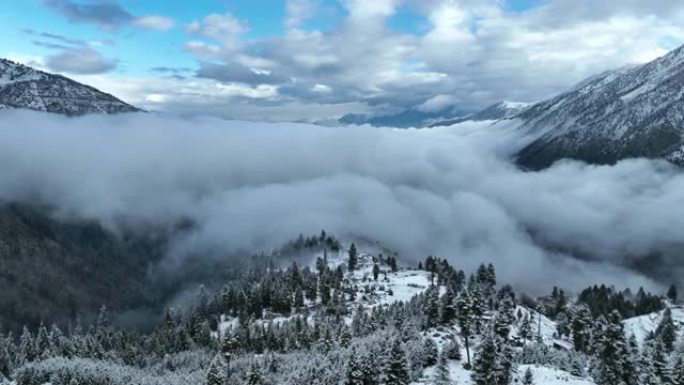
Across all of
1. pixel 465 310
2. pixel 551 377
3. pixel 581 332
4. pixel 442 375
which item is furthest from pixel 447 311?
pixel 442 375

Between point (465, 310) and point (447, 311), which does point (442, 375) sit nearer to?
point (465, 310)

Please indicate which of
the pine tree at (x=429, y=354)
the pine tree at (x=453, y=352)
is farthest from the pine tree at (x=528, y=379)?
the pine tree at (x=453, y=352)

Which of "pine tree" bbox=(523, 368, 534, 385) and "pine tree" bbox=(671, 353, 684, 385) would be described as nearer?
"pine tree" bbox=(671, 353, 684, 385)

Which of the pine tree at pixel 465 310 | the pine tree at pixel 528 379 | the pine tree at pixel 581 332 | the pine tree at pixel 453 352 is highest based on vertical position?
the pine tree at pixel 465 310

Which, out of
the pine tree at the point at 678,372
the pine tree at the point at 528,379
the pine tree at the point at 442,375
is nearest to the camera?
the pine tree at the point at 678,372

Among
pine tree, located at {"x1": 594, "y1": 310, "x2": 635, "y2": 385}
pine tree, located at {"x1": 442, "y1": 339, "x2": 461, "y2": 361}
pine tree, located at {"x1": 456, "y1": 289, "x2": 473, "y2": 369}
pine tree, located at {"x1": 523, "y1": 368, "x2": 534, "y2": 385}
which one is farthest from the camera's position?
pine tree, located at {"x1": 442, "y1": 339, "x2": 461, "y2": 361}

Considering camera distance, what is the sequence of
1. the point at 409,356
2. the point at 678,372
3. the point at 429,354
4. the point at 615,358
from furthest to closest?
1. the point at 429,354
2. the point at 409,356
3. the point at 615,358
4. the point at 678,372

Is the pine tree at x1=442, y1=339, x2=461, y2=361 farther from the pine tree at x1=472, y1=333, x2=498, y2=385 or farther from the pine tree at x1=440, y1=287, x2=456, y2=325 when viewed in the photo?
the pine tree at x1=472, y1=333, x2=498, y2=385

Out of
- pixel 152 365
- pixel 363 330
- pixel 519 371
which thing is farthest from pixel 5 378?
pixel 519 371

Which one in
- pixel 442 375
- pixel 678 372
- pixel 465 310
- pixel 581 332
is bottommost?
pixel 581 332

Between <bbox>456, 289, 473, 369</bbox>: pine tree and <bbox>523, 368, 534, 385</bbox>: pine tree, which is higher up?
<bbox>456, 289, 473, 369</bbox>: pine tree

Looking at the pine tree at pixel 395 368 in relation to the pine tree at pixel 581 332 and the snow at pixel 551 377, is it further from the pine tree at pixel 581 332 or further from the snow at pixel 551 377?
the pine tree at pixel 581 332

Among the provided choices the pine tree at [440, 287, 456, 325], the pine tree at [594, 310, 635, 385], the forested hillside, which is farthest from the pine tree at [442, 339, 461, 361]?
the pine tree at [594, 310, 635, 385]
